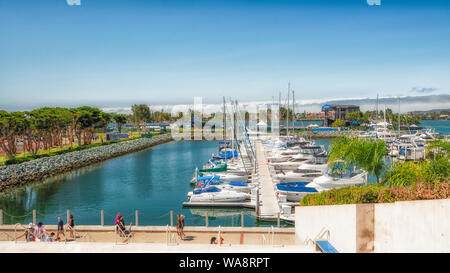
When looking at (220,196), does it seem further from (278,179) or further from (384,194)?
(384,194)

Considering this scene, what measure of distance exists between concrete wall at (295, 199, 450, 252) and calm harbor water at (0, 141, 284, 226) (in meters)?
13.4

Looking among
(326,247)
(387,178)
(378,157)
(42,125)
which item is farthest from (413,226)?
(42,125)

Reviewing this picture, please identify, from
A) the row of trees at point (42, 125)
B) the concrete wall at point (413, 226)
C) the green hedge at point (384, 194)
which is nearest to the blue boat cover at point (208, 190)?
the green hedge at point (384, 194)

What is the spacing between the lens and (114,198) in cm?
3647

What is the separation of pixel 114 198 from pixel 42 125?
32.5 metres

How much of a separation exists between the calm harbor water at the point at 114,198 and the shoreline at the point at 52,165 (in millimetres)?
1791

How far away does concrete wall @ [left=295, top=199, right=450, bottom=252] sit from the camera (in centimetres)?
712

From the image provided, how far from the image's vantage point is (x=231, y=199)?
3081 cm

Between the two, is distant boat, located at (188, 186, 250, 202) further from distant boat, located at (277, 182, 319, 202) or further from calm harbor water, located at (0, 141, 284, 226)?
distant boat, located at (277, 182, 319, 202)

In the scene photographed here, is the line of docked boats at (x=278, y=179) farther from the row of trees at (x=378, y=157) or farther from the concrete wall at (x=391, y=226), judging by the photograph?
the concrete wall at (x=391, y=226)

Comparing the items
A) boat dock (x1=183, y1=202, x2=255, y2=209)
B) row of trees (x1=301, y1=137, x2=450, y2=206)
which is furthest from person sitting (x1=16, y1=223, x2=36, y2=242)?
boat dock (x1=183, y1=202, x2=255, y2=209)
